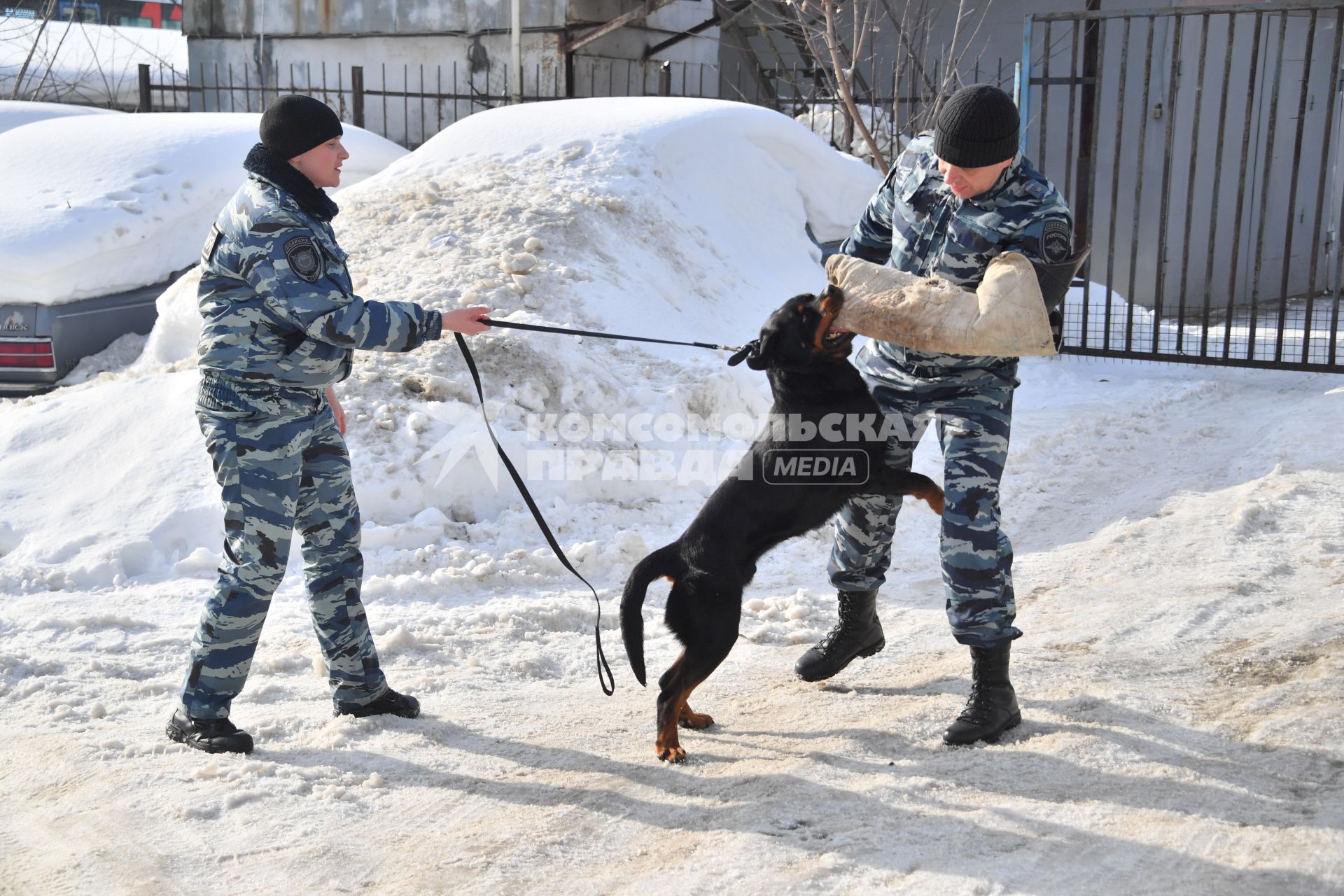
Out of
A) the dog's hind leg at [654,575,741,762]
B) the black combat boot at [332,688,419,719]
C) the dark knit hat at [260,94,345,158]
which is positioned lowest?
the black combat boot at [332,688,419,719]

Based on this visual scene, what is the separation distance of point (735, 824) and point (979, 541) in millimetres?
1149

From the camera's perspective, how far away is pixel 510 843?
2873 millimetres

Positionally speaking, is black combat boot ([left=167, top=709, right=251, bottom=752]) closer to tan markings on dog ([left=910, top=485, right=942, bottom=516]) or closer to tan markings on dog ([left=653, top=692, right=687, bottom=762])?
tan markings on dog ([left=653, top=692, right=687, bottom=762])

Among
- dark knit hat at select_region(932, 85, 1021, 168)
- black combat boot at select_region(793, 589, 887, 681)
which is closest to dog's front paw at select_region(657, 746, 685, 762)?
black combat boot at select_region(793, 589, 887, 681)

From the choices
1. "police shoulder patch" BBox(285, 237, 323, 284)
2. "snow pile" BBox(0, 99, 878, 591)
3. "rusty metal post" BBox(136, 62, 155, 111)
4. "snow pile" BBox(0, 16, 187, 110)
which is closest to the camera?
"police shoulder patch" BBox(285, 237, 323, 284)

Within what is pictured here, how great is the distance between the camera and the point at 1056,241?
3.28m

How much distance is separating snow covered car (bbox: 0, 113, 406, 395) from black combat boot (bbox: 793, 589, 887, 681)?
5107mm

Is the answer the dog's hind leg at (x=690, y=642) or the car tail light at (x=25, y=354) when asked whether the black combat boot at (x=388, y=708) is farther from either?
the car tail light at (x=25, y=354)

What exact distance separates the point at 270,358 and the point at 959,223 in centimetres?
212

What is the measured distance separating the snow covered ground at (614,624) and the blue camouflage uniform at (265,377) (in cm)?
41

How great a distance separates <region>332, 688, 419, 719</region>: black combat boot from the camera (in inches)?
143

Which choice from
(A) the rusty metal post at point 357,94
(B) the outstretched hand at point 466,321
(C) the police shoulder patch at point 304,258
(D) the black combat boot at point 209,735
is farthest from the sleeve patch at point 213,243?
(A) the rusty metal post at point 357,94

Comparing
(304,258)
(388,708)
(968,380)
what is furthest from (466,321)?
(968,380)

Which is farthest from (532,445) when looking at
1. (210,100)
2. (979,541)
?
(210,100)
